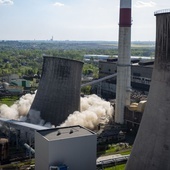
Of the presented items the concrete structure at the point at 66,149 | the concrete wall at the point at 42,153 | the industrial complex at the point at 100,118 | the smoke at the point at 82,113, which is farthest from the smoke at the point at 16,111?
the concrete structure at the point at 66,149

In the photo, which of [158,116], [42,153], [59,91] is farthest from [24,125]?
[158,116]

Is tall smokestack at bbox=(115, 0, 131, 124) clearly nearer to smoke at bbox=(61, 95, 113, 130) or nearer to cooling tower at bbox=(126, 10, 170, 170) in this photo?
smoke at bbox=(61, 95, 113, 130)

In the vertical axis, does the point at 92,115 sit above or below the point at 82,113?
below

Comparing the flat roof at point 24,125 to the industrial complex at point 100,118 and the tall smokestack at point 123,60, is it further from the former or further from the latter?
the tall smokestack at point 123,60

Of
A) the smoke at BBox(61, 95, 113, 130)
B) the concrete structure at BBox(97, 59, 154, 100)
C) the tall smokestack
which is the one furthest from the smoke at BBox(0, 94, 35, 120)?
the concrete structure at BBox(97, 59, 154, 100)

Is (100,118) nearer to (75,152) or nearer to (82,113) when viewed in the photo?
(82,113)

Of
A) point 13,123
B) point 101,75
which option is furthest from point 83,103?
point 101,75
